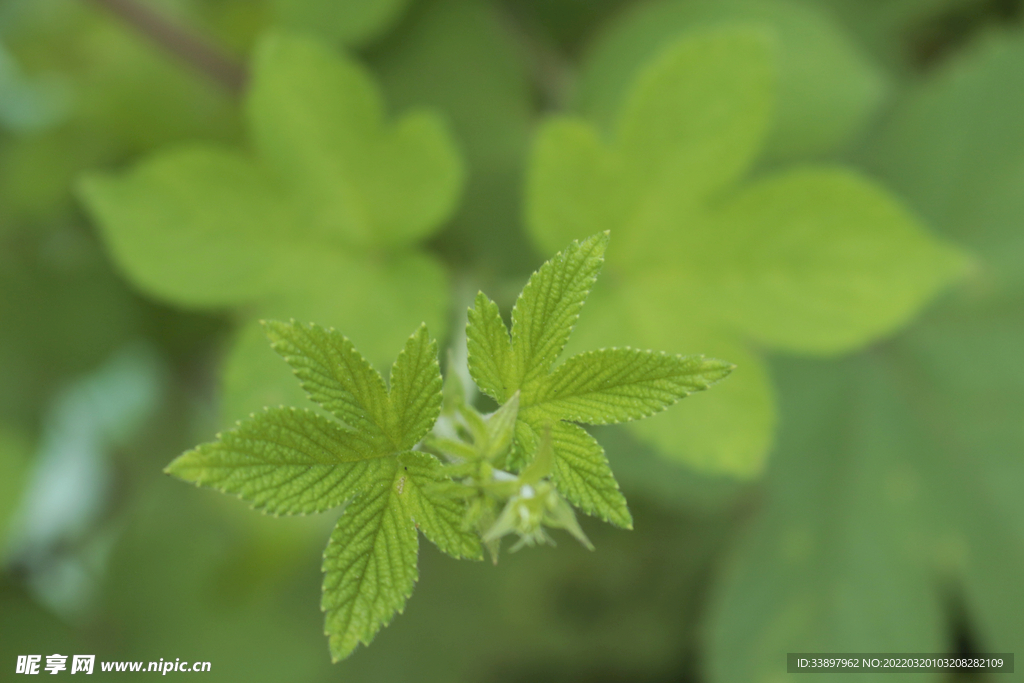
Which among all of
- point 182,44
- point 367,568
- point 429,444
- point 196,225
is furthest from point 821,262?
point 182,44

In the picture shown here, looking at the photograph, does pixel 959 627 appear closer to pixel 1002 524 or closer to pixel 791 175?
pixel 1002 524

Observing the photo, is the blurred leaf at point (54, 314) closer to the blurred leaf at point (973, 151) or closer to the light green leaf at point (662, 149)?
the light green leaf at point (662, 149)

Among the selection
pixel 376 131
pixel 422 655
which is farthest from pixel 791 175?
pixel 422 655

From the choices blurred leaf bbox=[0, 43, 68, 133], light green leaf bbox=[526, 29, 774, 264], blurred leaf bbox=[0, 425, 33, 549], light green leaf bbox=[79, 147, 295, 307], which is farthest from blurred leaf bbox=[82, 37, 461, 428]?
blurred leaf bbox=[0, 43, 68, 133]

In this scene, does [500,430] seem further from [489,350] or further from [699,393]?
[699,393]

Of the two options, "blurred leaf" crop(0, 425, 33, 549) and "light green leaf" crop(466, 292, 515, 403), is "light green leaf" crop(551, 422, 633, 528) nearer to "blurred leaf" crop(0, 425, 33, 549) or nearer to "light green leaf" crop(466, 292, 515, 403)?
"light green leaf" crop(466, 292, 515, 403)

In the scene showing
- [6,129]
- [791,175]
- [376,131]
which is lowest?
[791,175]
